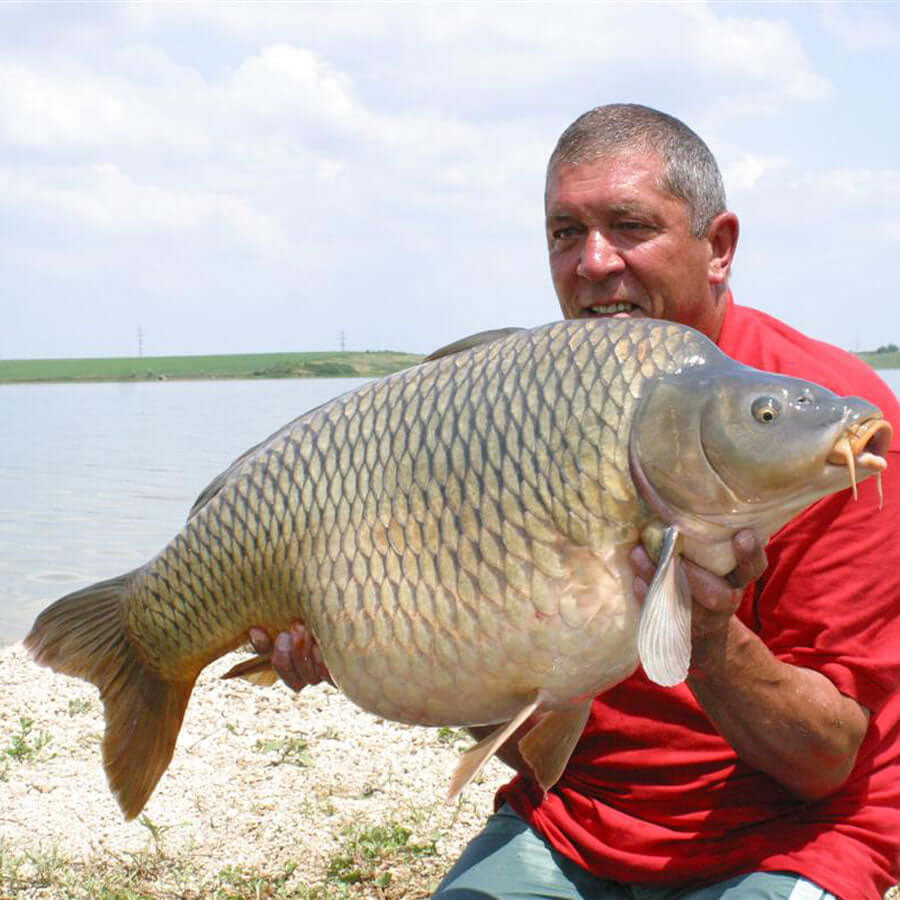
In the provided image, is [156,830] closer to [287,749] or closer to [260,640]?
[287,749]

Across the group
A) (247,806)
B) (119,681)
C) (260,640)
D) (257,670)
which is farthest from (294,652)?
(247,806)

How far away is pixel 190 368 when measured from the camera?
194 feet

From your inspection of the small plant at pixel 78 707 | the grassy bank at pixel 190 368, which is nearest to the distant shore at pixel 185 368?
the grassy bank at pixel 190 368

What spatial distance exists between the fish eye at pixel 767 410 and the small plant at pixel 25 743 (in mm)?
2832

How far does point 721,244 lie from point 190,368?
191ft

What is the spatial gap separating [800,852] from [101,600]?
119 cm

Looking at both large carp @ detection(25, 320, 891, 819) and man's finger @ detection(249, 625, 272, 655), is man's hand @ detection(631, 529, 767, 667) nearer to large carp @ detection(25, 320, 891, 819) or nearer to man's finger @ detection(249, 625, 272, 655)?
large carp @ detection(25, 320, 891, 819)

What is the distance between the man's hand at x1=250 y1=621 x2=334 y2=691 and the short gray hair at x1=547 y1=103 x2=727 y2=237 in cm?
93

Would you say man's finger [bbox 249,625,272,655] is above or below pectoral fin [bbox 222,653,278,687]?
above

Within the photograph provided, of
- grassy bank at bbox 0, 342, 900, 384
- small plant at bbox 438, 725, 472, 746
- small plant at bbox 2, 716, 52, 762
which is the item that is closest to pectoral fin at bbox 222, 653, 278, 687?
small plant at bbox 438, 725, 472, 746

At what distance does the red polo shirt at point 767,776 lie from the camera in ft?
6.52

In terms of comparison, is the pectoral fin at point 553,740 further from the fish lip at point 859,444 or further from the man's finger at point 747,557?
the fish lip at point 859,444

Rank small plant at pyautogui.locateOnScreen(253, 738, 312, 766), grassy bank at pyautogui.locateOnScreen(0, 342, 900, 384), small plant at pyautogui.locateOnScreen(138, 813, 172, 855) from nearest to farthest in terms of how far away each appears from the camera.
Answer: small plant at pyautogui.locateOnScreen(138, 813, 172, 855) → small plant at pyautogui.locateOnScreen(253, 738, 312, 766) → grassy bank at pyautogui.locateOnScreen(0, 342, 900, 384)

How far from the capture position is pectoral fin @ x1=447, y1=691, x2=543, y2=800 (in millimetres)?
1713
